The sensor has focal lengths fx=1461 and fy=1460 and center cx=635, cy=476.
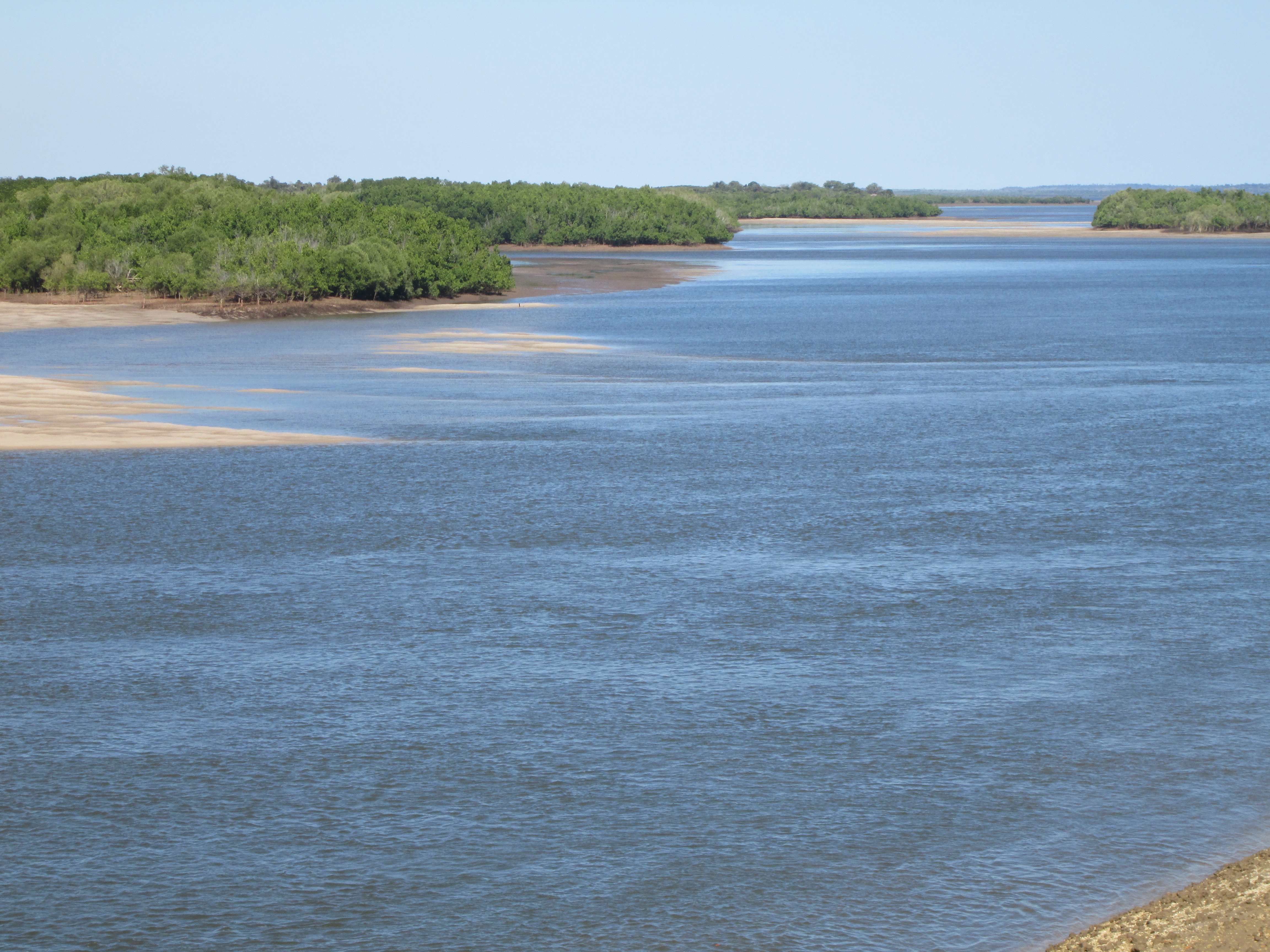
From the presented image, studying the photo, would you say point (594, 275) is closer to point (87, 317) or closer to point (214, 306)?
point (214, 306)

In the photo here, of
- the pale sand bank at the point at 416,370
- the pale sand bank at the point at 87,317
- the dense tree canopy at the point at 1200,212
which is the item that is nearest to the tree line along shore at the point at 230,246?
the pale sand bank at the point at 87,317

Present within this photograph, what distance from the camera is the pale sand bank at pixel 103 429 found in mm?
30188

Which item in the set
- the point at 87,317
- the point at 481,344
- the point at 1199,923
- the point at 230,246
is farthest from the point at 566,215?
the point at 1199,923

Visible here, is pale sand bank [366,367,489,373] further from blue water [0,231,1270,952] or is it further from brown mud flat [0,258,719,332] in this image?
brown mud flat [0,258,719,332]

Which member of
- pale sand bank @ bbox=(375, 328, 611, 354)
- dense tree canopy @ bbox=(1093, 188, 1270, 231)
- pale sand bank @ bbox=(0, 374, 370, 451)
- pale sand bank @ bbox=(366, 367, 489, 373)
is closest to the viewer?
pale sand bank @ bbox=(0, 374, 370, 451)

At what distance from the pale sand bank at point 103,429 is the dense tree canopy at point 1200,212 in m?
170

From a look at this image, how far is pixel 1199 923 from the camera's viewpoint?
9.08 metres

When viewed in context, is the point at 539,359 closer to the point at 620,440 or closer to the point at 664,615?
the point at 620,440

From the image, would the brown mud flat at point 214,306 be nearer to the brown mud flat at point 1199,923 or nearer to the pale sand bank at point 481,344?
the pale sand bank at point 481,344

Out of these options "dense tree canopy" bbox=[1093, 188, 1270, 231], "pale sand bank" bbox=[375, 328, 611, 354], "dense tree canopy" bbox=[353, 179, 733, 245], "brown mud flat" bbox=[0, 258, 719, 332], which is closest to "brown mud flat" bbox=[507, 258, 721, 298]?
"brown mud flat" bbox=[0, 258, 719, 332]

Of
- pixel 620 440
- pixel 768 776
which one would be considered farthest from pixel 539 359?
pixel 768 776

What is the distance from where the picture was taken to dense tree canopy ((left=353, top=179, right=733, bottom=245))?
146000 millimetres

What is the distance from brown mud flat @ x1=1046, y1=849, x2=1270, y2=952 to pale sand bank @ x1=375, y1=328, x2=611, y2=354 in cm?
4209

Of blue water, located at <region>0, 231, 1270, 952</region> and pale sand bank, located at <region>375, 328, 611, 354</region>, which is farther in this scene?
pale sand bank, located at <region>375, 328, 611, 354</region>
